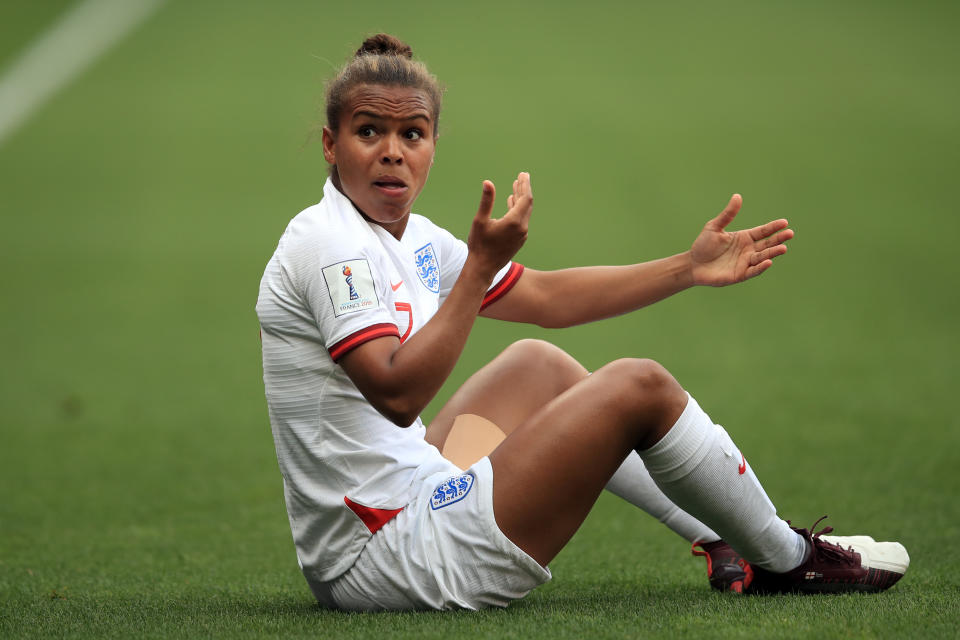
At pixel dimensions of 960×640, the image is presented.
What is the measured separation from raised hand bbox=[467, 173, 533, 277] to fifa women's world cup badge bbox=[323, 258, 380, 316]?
254mm

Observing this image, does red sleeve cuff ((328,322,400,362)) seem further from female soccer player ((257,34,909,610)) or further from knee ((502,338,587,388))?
knee ((502,338,587,388))

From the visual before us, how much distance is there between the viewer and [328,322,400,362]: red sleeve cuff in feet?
9.02

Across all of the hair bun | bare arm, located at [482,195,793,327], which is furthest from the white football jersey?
bare arm, located at [482,195,793,327]

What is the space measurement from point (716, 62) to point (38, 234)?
1039 centimetres

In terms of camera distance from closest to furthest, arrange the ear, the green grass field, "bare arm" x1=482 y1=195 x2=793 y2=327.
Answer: the ear < "bare arm" x1=482 y1=195 x2=793 y2=327 < the green grass field

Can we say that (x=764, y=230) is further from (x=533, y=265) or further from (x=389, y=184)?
(x=533, y=265)

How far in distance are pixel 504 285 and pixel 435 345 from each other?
0.90 m

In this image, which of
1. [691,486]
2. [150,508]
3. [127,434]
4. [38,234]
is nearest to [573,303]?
[691,486]

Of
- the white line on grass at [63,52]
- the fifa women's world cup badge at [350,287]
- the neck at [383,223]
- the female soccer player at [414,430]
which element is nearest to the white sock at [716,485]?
the female soccer player at [414,430]

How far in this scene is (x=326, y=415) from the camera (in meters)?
2.91

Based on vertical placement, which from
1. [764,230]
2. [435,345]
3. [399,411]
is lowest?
[399,411]

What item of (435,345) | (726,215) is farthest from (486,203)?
(726,215)

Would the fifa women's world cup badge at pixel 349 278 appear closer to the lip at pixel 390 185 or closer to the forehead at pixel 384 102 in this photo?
the lip at pixel 390 185

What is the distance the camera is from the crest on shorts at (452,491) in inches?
114
